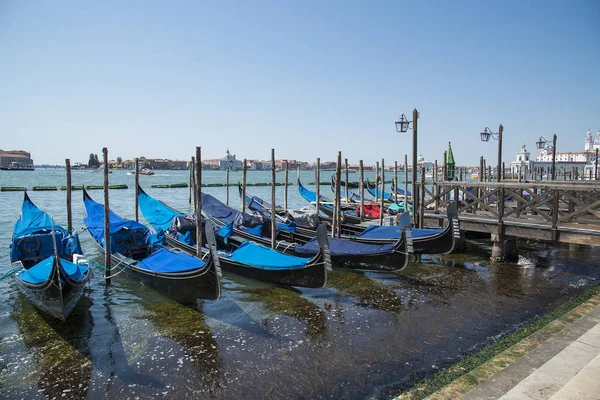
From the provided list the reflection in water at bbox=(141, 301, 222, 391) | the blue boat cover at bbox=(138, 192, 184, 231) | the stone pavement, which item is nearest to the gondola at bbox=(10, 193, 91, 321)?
the reflection in water at bbox=(141, 301, 222, 391)

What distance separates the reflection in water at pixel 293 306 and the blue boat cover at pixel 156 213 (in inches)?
220

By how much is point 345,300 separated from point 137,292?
3878 millimetres

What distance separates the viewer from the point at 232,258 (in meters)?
7.91

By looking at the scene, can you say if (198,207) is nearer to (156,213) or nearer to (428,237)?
(428,237)

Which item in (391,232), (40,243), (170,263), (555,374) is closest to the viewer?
(555,374)

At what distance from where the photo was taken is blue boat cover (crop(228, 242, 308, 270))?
7188 mm

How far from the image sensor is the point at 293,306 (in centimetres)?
663

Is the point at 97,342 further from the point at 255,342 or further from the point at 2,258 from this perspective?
the point at 2,258

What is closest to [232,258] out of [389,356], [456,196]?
[389,356]

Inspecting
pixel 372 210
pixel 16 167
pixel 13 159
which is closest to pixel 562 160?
pixel 372 210

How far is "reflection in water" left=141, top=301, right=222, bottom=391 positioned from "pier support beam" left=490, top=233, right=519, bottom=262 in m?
6.65

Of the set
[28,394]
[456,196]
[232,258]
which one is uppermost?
[456,196]

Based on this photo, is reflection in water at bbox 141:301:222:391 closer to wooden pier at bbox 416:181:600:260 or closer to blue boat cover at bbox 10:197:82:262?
blue boat cover at bbox 10:197:82:262

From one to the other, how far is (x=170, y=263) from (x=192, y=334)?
1.73 m
